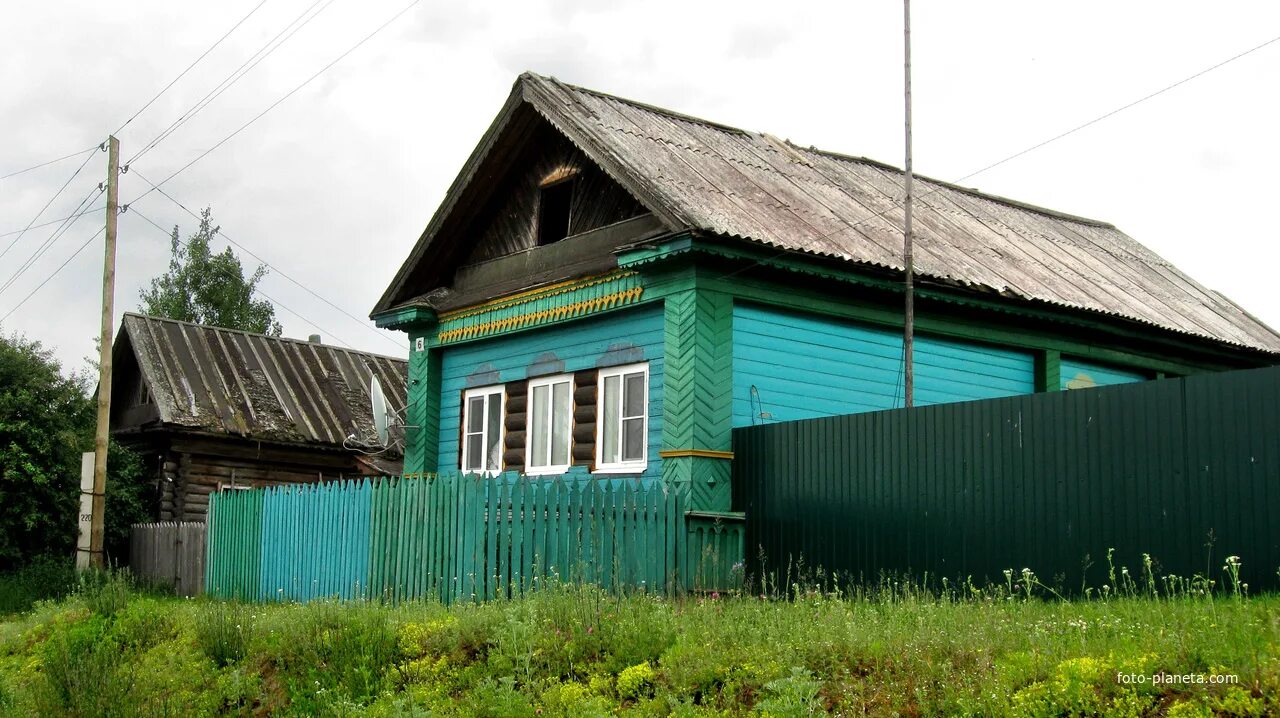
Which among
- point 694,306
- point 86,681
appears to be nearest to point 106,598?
point 86,681

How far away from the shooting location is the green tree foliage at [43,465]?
2312cm

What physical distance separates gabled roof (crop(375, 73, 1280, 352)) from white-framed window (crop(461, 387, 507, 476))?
6.88ft

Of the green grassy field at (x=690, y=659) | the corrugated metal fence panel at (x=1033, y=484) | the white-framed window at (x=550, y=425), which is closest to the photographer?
the green grassy field at (x=690, y=659)

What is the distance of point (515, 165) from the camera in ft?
57.7

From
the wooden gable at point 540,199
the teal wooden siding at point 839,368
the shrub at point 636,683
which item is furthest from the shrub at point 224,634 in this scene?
the wooden gable at point 540,199

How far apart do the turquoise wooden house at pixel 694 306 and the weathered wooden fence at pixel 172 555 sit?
172 inches

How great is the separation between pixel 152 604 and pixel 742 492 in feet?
24.9

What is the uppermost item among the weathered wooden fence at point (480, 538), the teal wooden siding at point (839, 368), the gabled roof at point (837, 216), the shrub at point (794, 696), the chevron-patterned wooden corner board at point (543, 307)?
the gabled roof at point (837, 216)

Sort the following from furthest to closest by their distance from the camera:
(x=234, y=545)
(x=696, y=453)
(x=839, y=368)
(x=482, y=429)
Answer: (x=234, y=545)
(x=482, y=429)
(x=839, y=368)
(x=696, y=453)

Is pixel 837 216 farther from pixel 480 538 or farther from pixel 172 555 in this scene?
pixel 172 555

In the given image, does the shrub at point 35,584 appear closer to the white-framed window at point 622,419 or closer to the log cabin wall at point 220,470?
the log cabin wall at point 220,470

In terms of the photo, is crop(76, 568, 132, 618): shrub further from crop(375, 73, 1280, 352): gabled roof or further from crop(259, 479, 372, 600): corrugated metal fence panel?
crop(375, 73, 1280, 352): gabled roof

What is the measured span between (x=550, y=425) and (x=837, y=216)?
4577 mm

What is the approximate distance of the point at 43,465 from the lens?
23.5m
